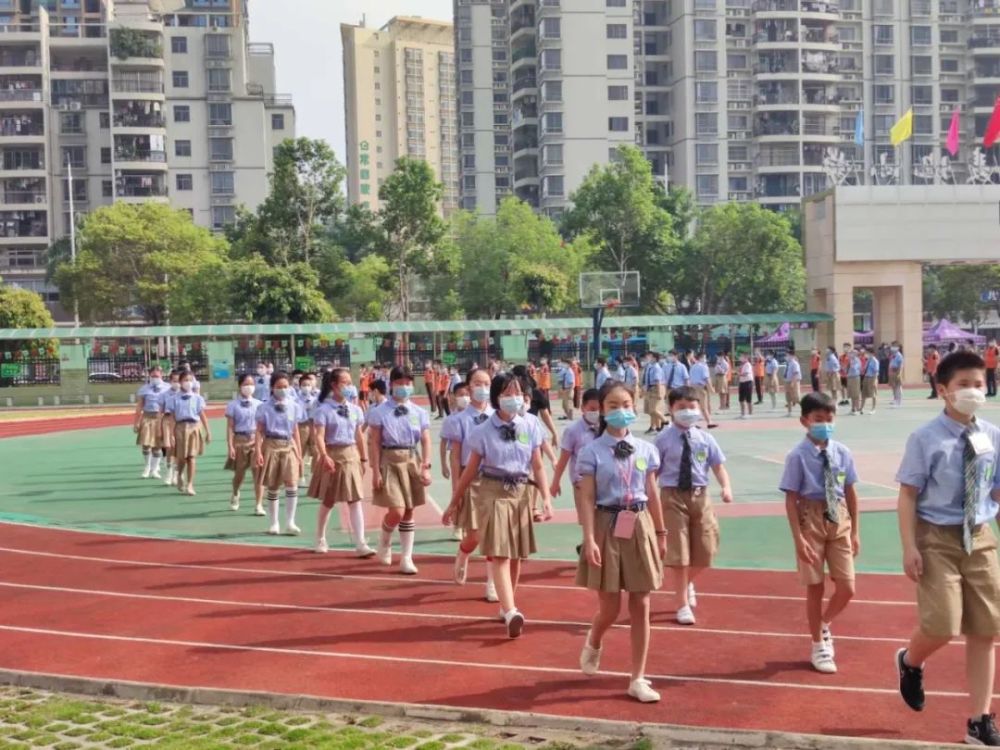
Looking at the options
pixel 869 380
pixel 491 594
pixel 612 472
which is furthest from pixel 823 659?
pixel 869 380

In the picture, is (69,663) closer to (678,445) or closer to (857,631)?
(678,445)

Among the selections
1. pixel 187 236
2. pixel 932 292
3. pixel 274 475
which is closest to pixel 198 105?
pixel 187 236

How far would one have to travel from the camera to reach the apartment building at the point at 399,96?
160 m

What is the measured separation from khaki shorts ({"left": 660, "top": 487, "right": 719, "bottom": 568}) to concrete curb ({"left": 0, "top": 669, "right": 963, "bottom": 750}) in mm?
2262

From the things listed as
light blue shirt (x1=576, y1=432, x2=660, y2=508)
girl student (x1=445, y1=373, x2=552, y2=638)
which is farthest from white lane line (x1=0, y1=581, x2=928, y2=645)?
light blue shirt (x1=576, y1=432, x2=660, y2=508)

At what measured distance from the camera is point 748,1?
8800 cm

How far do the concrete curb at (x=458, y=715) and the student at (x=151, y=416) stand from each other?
38.4 feet

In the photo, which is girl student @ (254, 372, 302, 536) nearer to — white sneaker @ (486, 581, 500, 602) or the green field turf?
the green field turf

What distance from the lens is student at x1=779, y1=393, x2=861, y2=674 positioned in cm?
730

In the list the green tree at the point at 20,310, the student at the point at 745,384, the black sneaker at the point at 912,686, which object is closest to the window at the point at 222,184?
the green tree at the point at 20,310

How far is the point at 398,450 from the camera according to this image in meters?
10.6

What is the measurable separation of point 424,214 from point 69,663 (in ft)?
145

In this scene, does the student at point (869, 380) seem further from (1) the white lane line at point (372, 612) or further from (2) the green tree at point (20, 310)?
(2) the green tree at point (20, 310)

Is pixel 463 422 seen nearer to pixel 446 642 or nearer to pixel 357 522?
pixel 357 522
